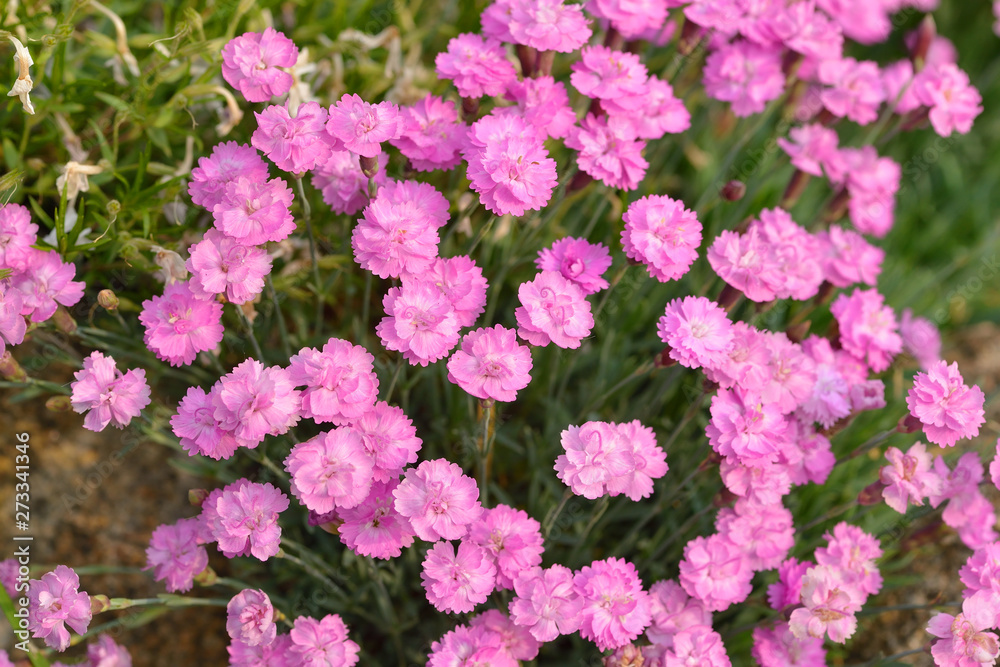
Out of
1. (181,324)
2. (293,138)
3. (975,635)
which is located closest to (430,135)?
(293,138)

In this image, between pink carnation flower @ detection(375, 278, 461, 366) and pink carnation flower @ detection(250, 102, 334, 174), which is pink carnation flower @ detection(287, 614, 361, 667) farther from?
pink carnation flower @ detection(250, 102, 334, 174)

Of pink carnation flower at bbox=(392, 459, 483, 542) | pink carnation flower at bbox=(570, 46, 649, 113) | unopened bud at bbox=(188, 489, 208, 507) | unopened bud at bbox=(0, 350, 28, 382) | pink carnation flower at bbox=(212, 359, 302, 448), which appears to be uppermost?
pink carnation flower at bbox=(570, 46, 649, 113)

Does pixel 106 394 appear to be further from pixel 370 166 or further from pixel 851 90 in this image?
pixel 851 90

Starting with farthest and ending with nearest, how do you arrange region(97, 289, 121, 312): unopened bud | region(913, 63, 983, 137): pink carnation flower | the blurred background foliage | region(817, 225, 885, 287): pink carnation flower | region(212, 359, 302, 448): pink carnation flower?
region(913, 63, 983, 137): pink carnation flower → region(817, 225, 885, 287): pink carnation flower → the blurred background foliage → region(97, 289, 121, 312): unopened bud → region(212, 359, 302, 448): pink carnation flower

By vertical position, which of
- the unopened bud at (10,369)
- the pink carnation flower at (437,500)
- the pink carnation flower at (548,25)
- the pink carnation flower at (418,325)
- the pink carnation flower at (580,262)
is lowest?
the unopened bud at (10,369)

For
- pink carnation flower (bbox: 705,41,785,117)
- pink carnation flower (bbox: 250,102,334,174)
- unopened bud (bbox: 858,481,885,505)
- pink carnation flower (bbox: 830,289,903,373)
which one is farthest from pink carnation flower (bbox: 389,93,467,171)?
unopened bud (bbox: 858,481,885,505)

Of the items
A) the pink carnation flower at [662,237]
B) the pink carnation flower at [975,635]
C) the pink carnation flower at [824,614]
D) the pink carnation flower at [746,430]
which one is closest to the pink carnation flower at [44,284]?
the pink carnation flower at [662,237]

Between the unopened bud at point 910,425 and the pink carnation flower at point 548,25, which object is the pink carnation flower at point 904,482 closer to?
the unopened bud at point 910,425
